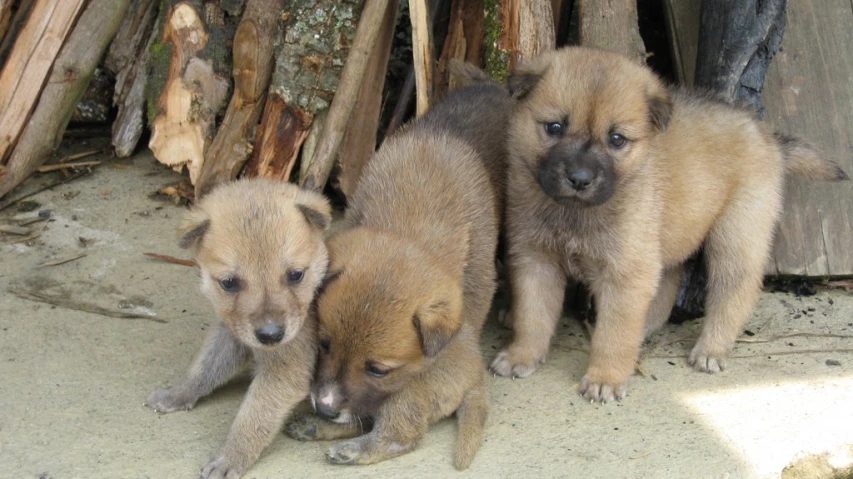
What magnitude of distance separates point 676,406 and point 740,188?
4.76 feet

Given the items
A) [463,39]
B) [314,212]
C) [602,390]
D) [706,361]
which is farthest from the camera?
[463,39]

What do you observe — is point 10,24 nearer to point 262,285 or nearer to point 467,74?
point 467,74

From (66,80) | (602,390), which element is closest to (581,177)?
(602,390)

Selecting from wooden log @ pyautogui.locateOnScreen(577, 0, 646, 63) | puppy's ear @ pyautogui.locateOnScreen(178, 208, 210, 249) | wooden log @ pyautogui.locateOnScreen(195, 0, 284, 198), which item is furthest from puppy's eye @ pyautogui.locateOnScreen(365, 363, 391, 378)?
wooden log @ pyautogui.locateOnScreen(577, 0, 646, 63)

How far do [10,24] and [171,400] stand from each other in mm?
3339

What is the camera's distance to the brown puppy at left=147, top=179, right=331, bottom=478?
457 cm

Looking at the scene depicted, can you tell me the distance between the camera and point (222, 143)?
674 centimetres

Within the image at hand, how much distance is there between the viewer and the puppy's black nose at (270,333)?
4.50 meters

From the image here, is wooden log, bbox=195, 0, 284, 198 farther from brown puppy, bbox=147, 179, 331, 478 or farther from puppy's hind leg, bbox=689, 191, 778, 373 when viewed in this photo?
puppy's hind leg, bbox=689, 191, 778, 373

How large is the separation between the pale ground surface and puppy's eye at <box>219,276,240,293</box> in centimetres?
76

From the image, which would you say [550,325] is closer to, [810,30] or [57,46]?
[810,30]

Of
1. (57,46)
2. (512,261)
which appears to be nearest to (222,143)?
(57,46)

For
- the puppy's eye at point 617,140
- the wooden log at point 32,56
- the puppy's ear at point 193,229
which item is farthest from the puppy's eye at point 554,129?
the wooden log at point 32,56

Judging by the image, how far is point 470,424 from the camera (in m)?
4.84
